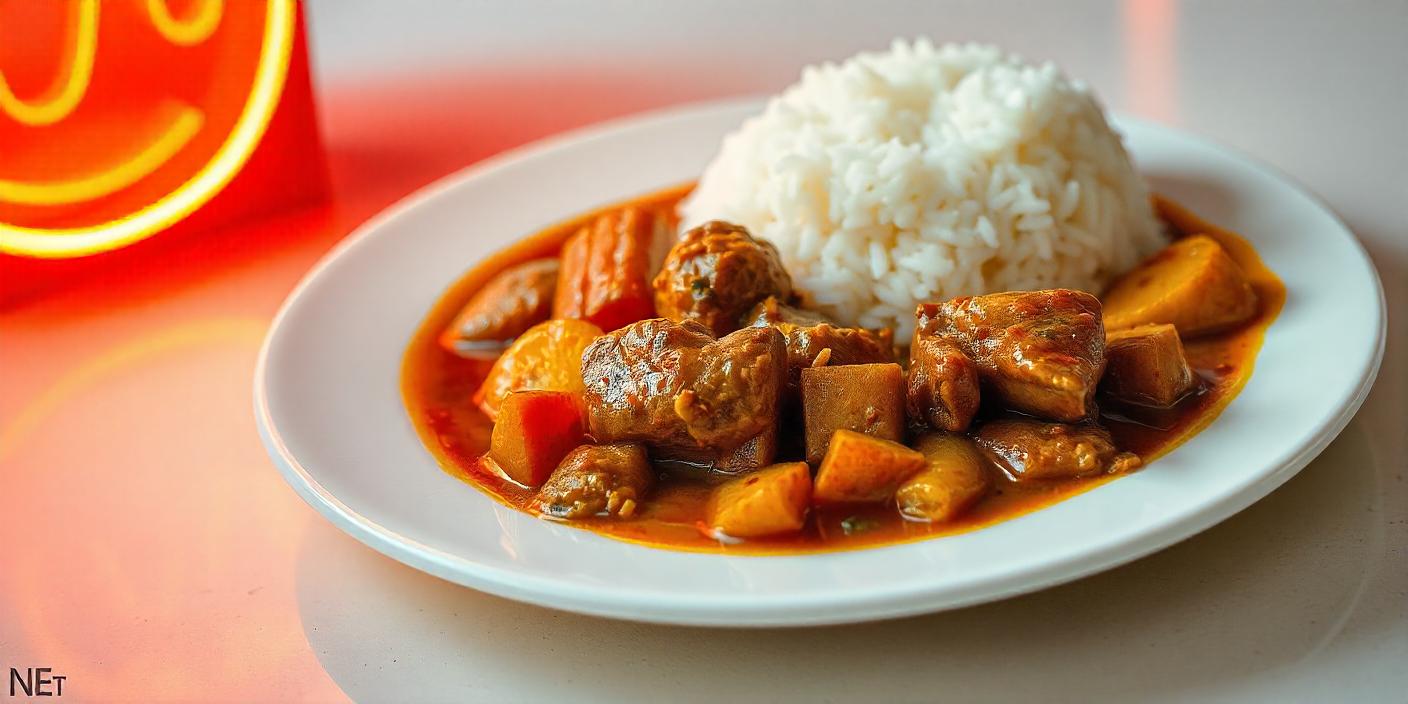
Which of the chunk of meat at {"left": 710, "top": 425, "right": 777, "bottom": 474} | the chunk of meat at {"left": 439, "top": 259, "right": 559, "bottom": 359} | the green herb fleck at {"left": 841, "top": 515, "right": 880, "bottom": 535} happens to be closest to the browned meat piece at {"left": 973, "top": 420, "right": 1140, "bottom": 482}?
the green herb fleck at {"left": 841, "top": 515, "right": 880, "bottom": 535}

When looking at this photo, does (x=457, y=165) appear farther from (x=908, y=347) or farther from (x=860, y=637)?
(x=860, y=637)

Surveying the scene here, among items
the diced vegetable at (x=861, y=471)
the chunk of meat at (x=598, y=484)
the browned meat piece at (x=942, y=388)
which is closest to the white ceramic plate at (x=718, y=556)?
the chunk of meat at (x=598, y=484)

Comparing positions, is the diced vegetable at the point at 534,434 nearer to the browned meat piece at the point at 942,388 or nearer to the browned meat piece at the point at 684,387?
the browned meat piece at the point at 684,387

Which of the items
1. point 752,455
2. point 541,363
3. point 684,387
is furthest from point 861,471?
point 541,363

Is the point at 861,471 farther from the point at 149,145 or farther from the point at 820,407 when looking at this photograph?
the point at 149,145

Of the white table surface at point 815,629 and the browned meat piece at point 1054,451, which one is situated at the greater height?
the browned meat piece at point 1054,451

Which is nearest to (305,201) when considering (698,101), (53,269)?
(53,269)
